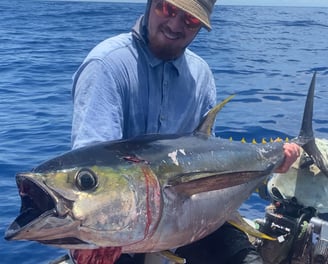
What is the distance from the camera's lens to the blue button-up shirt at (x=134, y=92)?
9.85ft

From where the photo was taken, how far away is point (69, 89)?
40.2ft

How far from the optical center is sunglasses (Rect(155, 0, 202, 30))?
3270 millimetres

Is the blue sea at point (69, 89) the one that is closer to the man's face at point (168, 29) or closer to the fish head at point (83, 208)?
the man's face at point (168, 29)

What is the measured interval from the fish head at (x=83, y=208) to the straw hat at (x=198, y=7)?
129 cm

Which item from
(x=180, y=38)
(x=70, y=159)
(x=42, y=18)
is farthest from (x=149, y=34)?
(x=42, y=18)

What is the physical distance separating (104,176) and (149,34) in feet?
4.57

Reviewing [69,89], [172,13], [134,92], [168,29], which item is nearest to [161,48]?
[168,29]

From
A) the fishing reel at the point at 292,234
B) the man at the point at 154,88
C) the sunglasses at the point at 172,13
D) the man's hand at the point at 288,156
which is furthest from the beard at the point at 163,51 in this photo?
the fishing reel at the point at 292,234

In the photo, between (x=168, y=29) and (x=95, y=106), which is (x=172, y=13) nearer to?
(x=168, y=29)

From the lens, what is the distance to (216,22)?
33750mm

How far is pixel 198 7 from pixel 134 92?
24.7 inches

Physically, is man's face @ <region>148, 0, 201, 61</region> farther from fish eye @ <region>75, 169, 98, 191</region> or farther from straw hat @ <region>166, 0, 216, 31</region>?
fish eye @ <region>75, 169, 98, 191</region>

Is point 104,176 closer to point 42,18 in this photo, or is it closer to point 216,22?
point 42,18

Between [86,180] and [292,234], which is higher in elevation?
[86,180]
